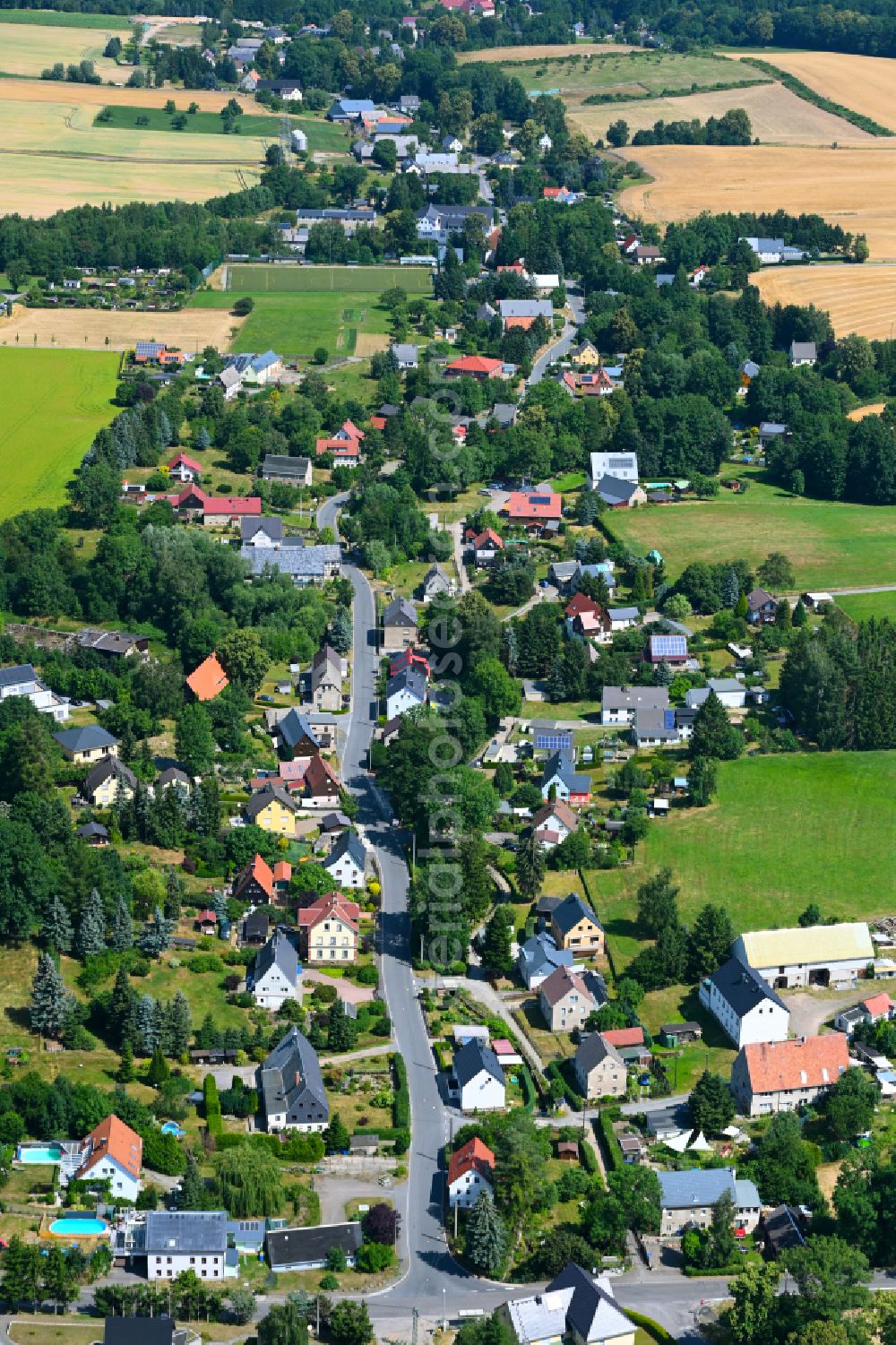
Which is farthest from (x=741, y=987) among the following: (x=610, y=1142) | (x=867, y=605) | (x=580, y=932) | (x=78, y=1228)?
(x=867, y=605)

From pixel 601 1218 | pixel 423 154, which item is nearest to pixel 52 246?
pixel 423 154

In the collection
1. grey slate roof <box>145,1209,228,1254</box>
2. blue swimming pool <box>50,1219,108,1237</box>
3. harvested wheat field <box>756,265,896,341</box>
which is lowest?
blue swimming pool <box>50,1219,108,1237</box>

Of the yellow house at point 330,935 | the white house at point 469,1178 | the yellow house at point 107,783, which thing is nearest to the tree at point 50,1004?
the yellow house at point 330,935

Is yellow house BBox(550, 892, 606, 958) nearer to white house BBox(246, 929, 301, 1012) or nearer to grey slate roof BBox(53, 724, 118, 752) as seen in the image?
white house BBox(246, 929, 301, 1012)

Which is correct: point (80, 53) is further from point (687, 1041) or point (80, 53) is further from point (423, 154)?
point (687, 1041)

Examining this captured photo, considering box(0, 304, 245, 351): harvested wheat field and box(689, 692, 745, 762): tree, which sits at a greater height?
box(0, 304, 245, 351): harvested wheat field

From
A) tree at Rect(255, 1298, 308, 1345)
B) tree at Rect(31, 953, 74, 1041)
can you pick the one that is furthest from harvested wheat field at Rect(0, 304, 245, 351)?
tree at Rect(255, 1298, 308, 1345)

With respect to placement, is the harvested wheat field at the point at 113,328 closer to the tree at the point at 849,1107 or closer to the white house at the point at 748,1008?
the white house at the point at 748,1008
